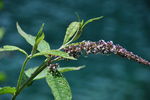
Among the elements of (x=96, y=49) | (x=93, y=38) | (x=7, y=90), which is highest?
(x=93, y=38)

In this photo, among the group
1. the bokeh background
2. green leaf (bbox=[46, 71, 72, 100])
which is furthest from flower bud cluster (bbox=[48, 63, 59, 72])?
the bokeh background

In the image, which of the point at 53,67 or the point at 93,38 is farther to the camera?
the point at 93,38

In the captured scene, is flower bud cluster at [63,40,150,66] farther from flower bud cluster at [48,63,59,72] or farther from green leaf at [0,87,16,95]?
green leaf at [0,87,16,95]

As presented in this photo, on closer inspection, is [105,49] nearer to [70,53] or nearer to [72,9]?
[70,53]

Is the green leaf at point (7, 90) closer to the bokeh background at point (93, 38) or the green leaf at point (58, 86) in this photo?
the green leaf at point (58, 86)

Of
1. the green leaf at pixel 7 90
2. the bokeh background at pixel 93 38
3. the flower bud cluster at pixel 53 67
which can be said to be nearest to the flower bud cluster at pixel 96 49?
the flower bud cluster at pixel 53 67

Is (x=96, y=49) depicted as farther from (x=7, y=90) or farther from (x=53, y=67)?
(x=7, y=90)

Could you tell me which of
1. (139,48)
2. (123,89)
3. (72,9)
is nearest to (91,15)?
(72,9)

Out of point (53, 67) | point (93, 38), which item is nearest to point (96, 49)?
point (53, 67)
